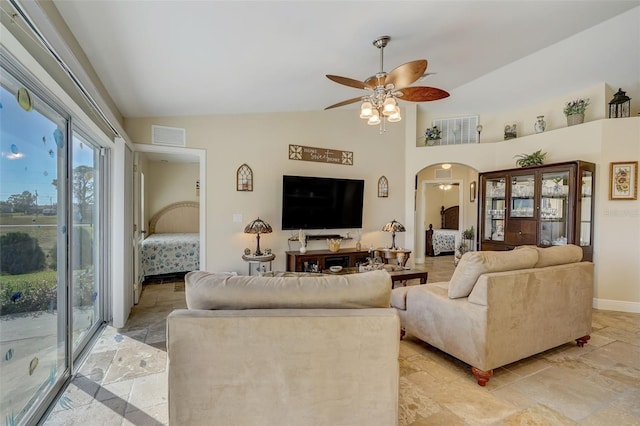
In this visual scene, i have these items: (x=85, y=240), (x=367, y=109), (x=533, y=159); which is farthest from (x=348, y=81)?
(x=533, y=159)

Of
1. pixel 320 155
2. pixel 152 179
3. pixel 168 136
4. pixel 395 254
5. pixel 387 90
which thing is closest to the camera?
pixel 387 90

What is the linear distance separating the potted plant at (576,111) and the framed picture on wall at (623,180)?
764 mm

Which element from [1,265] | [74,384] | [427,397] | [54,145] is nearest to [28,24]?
[54,145]

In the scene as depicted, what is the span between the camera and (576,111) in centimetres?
430

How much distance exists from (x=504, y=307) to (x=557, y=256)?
35.3 inches

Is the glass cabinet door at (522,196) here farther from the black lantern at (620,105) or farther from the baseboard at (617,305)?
the baseboard at (617,305)

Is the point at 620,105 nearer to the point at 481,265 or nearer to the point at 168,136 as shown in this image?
the point at 481,265

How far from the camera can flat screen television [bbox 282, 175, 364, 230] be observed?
475cm

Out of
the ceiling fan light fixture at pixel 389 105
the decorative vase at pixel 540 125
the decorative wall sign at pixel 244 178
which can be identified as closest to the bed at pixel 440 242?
the decorative vase at pixel 540 125

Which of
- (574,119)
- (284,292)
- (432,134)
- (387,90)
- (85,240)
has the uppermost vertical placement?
(432,134)

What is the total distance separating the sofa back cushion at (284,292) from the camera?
4.94 ft

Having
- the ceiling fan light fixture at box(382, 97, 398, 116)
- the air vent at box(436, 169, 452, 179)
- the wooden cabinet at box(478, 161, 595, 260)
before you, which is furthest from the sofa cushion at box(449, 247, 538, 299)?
the air vent at box(436, 169, 452, 179)

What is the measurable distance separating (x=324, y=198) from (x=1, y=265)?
12.7 feet

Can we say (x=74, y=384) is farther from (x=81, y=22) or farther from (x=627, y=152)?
(x=627, y=152)
